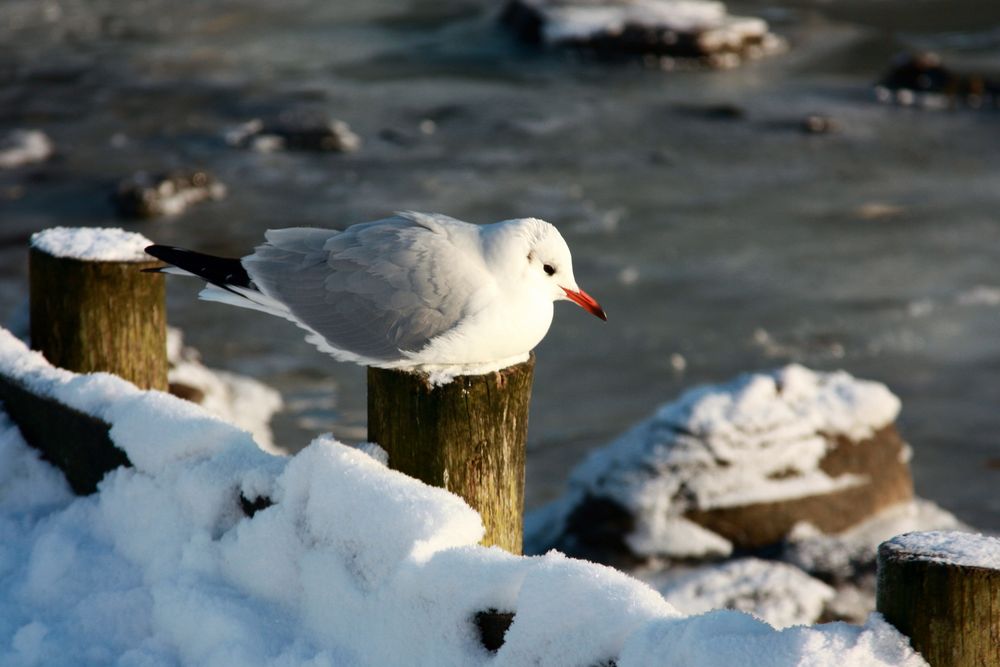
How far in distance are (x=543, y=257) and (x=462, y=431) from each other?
0.45 metres

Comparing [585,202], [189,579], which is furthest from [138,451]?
[585,202]

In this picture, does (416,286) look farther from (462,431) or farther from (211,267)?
(211,267)

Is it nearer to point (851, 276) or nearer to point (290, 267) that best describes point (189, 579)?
point (290, 267)

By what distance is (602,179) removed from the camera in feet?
29.8

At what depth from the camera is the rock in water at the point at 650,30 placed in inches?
491

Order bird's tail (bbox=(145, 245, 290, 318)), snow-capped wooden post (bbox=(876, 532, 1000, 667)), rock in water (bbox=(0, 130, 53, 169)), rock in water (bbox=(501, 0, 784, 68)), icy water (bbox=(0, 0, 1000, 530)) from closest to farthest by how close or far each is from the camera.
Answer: snow-capped wooden post (bbox=(876, 532, 1000, 667))
bird's tail (bbox=(145, 245, 290, 318))
icy water (bbox=(0, 0, 1000, 530))
rock in water (bbox=(0, 130, 53, 169))
rock in water (bbox=(501, 0, 784, 68))

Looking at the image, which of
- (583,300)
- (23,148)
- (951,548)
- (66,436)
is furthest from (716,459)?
(23,148)

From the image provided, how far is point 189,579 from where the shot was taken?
97.7 inches

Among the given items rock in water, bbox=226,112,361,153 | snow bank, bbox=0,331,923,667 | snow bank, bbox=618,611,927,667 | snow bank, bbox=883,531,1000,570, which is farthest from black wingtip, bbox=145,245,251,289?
rock in water, bbox=226,112,361,153

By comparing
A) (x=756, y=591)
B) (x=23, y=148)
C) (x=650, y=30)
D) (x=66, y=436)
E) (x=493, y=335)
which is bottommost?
(x=23, y=148)

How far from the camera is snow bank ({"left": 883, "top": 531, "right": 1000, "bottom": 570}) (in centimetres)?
176

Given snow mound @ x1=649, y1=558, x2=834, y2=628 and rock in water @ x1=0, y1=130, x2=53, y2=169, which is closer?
snow mound @ x1=649, y1=558, x2=834, y2=628

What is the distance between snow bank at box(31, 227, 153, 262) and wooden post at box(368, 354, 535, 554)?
0.93 m

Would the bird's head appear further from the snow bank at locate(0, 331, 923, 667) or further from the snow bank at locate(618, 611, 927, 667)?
the snow bank at locate(618, 611, 927, 667)
